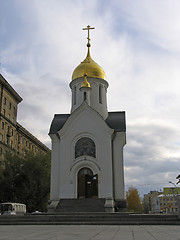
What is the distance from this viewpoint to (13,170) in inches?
1314

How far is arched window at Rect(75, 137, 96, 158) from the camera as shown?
935 inches

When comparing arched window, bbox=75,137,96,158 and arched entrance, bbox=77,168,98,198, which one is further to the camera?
arched window, bbox=75,137,96,158

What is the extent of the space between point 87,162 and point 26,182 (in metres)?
12.9

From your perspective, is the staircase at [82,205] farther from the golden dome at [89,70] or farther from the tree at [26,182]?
the golden dome at [89,70]

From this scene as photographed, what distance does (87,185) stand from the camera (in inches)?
914

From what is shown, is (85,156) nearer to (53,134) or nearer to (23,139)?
(53,134)

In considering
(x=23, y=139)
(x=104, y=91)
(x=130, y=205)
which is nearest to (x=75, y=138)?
(x=104, y=91)

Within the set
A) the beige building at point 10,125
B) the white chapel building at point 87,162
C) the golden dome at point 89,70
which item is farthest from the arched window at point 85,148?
the beige building at point 10,125

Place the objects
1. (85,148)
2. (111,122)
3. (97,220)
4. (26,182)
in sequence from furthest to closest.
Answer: (26,182), (111,122), (85,148), (97,220)

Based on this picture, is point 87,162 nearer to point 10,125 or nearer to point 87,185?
point 87,185

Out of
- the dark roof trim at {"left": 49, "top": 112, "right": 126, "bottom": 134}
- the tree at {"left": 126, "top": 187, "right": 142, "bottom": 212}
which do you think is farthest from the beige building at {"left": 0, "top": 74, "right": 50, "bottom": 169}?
the tree at {"left": 126, "top": 187, "right": 142, "bottom": 212}
